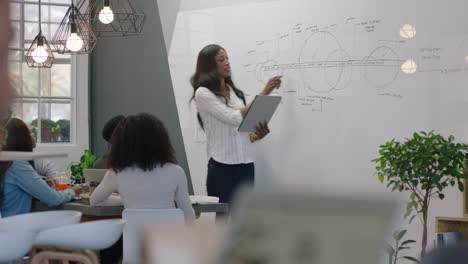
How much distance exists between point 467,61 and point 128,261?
2.43 metres

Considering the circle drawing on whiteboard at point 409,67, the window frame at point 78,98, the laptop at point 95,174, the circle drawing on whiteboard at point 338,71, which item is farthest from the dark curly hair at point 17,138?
the window frame at point 78,98

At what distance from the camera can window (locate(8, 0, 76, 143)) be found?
7812 mm

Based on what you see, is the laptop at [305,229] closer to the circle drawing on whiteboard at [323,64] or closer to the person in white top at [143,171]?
the person in white top at [143,171]

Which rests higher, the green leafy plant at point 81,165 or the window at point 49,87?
the window at point 49,87

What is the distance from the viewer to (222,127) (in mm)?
5160

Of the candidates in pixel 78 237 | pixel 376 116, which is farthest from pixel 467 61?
pixel 78 237

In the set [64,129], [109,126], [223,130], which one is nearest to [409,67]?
[223,130]

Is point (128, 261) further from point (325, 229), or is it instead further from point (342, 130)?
point (325, 229)

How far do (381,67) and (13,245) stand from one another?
2.88 m

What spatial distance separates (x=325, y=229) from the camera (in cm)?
75

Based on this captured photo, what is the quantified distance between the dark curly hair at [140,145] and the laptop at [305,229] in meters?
3.27

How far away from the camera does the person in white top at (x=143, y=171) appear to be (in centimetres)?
400

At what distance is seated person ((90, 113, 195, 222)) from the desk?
0.05 meters

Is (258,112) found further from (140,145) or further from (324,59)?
(140,145)
